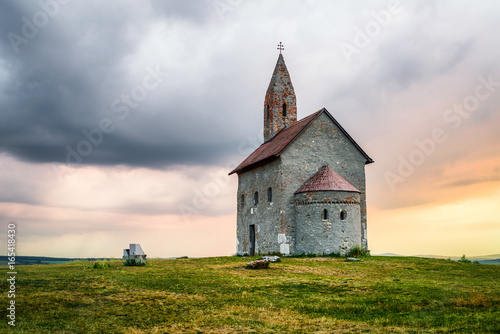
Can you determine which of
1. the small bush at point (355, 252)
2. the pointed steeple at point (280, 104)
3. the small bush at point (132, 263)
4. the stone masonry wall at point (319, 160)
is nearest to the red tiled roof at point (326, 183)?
the stone masonry wall at point (319, 160)

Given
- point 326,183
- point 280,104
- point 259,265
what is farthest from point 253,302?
point 280,104

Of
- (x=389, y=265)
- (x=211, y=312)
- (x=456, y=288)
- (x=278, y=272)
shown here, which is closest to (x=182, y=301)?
(x=211, y=312)

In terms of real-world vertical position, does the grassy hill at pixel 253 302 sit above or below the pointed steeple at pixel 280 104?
below

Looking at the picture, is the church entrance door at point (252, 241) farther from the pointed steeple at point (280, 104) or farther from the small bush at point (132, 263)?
the small bush at point (132, 263)

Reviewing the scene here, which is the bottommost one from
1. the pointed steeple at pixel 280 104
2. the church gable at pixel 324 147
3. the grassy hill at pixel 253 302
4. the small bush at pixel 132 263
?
the grassy hill at pixel 253 302

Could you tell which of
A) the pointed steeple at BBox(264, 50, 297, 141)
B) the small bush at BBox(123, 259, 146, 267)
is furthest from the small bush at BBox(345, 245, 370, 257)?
the pointed steeple at BBox(264, 50, 297, 141)

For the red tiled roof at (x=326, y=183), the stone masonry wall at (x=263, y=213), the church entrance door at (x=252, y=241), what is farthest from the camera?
the church entrance door at (x=252, y=241)

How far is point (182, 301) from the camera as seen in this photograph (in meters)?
12.6

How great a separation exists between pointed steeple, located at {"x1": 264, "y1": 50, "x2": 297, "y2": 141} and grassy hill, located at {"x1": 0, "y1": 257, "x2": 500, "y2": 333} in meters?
20.8

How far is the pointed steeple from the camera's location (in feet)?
124

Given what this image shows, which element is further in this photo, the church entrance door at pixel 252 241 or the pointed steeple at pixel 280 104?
the pointed steeple at pixel 280 104

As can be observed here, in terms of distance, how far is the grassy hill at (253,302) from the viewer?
32.5ft

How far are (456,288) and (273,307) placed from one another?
6.91 metres

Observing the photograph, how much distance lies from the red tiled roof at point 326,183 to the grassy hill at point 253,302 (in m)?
9.42
